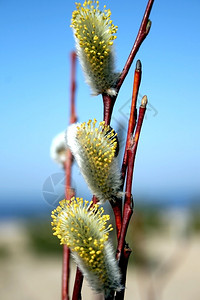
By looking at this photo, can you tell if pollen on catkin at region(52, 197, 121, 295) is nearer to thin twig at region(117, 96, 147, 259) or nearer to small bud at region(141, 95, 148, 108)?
thin twig at region(117, 96, 147, 259)

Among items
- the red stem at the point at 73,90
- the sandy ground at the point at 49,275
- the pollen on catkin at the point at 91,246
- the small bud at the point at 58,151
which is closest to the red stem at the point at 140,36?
the pollen on catkin at the point at 91,246

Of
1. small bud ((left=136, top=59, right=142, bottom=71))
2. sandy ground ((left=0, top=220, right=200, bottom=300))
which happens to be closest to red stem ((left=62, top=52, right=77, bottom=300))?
small bud ((left=136, top=59, right=142, bottom=71))

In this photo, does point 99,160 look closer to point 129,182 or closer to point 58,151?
point 129,182

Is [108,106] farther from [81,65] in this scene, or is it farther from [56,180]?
[56,180]

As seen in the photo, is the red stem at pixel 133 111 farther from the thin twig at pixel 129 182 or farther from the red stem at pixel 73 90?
the red stem at pixel 73 90

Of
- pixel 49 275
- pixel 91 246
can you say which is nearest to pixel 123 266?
pixel 91 246
